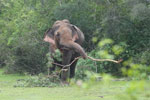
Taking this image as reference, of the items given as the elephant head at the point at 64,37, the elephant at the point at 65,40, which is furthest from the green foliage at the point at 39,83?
the elephant head at the point at 64,37

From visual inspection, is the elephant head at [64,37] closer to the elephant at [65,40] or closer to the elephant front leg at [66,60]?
the elephant at [65,40]

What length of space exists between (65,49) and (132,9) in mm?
3682

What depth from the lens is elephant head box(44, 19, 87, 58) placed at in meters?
11.5

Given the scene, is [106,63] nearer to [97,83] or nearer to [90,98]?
[90,98]

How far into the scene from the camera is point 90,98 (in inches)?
324

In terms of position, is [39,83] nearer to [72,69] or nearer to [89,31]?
[72,69]

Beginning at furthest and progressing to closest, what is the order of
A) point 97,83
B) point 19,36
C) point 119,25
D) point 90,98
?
point 19,36 → point 119,25 → point 90,98 → point 97,83

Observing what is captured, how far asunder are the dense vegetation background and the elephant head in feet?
6.06

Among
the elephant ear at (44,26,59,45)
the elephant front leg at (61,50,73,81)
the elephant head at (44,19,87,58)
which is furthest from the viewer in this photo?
the elephant ear at (44,26,59,45)

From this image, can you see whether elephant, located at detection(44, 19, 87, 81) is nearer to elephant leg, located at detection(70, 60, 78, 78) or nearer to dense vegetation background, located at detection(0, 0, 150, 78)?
elephant leg, located at detection(70, 60, 78, 78)

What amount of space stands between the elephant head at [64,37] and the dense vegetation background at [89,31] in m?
1.85

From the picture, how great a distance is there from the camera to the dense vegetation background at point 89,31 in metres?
14.9

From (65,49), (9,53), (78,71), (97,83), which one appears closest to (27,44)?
(9,53)

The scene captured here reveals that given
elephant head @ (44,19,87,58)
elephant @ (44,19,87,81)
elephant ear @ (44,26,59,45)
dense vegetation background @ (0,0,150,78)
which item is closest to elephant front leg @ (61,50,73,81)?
elephant @ (44,19,87,81)
